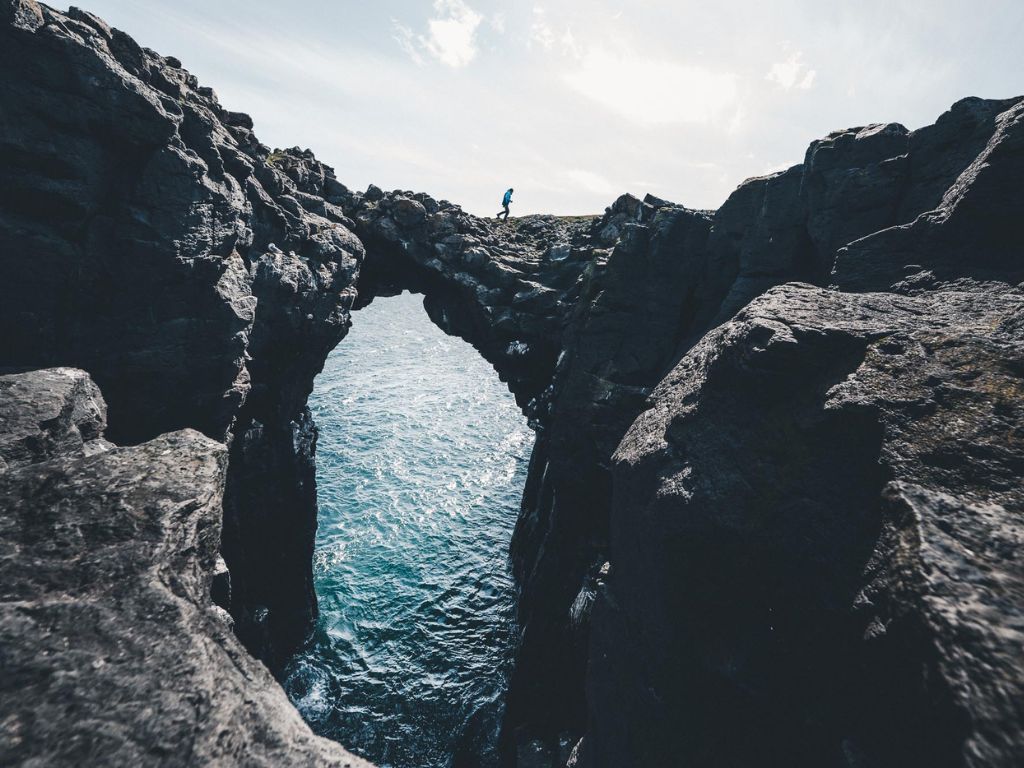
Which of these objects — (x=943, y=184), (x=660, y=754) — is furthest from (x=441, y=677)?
(x=943, y=184)

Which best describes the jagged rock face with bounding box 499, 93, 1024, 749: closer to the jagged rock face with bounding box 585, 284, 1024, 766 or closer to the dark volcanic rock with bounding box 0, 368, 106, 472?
the jagged rock face with bounding box 585, 284, 1024, 766

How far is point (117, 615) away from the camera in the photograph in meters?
7.28

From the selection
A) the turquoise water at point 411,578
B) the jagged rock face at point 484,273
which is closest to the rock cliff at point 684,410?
the turquoise water at point 411,578

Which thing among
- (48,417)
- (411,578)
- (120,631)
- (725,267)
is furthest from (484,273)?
(120,631)

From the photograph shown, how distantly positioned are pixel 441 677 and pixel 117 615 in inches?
1178

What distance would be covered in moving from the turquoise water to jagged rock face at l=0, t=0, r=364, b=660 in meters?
7.09

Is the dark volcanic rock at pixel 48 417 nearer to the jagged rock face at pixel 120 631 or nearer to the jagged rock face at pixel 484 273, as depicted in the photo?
the jagged rock face at pixel 120 631

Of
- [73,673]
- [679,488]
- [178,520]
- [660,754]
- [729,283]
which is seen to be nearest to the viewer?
[73,673]

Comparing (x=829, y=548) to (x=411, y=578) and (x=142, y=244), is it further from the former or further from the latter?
(x=411, y=578)

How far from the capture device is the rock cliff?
285 inches

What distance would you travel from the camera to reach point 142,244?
17.7m

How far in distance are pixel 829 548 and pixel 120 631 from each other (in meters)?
13.0

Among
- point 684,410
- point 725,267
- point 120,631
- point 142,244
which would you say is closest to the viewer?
point 120,631

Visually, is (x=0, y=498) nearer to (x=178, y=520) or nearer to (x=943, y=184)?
(x=178, y=520)
